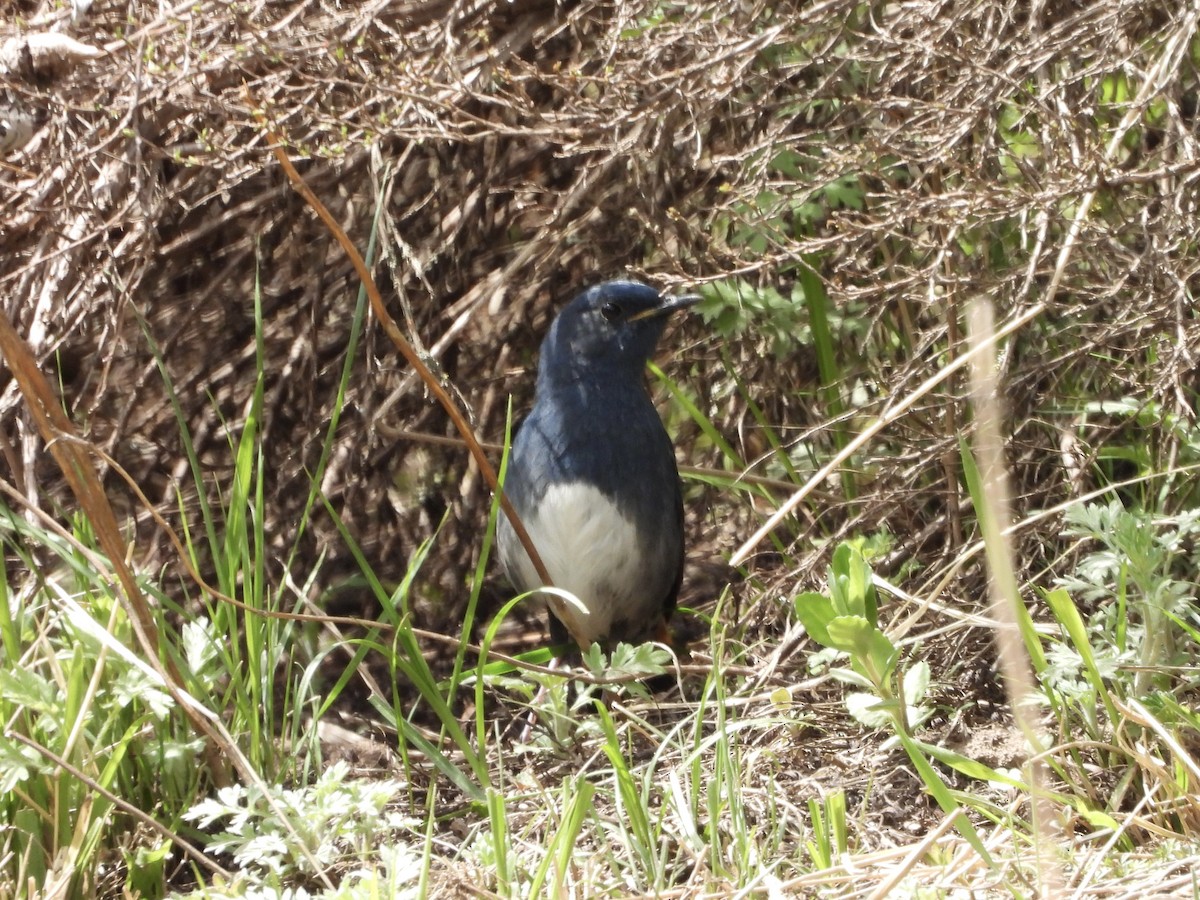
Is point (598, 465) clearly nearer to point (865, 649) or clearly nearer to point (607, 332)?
point (607, 332)

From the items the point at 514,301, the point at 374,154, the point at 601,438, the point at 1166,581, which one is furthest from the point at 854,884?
the point at 514,301

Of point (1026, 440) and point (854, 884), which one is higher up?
point (1026, 440)

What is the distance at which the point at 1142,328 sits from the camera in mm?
2973

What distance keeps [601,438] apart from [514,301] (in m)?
0.63

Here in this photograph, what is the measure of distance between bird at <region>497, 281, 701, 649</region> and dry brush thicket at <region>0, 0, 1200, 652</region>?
23cm

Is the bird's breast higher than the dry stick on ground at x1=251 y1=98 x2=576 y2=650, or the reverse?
the dry stick on ground at x1=251 y1=98 x2=576 y2=650

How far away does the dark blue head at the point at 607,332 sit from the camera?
3.96 meters

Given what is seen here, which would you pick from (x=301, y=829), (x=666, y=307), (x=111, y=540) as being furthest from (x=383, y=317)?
(x=666, y=307)

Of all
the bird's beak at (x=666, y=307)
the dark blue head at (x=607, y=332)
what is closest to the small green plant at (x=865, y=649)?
the bird's beak at (x=666, y=307)

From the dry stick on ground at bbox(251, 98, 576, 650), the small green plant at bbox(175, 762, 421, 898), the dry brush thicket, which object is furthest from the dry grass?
the small green plant at bbox(175, 762, 421, 898)

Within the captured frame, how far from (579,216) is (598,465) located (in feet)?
2.42

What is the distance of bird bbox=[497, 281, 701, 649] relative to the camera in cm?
398

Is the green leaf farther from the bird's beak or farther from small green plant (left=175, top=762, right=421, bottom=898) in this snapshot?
the bird's beak

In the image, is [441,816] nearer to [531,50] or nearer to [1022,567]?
[1022,567]
